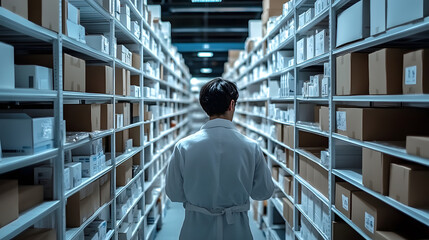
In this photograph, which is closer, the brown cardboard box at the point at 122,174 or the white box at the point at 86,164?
the white box at the point at 86,164

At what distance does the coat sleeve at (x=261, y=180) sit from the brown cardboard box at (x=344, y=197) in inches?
23.0

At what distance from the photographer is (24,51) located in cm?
198

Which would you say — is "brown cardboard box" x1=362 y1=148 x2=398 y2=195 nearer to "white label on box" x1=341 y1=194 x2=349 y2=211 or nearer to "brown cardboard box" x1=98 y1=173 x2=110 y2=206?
"white label on box" x1=341 y1=194 x2=349 y2=211

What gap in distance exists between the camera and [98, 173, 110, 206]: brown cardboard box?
2350 millimetres

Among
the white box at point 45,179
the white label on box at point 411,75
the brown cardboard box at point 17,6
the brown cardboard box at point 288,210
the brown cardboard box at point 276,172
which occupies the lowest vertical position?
the brown cardboard box at point 288,210

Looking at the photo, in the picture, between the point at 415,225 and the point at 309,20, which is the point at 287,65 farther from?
the point at 415,225

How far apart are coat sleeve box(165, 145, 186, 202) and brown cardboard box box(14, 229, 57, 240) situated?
24.4 inches

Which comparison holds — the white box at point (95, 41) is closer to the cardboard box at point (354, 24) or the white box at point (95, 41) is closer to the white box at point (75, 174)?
the white box at point (75, 174)

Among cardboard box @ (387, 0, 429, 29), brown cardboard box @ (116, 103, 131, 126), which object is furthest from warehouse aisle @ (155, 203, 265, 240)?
cardboard box @ (387, 0, 429, 29)

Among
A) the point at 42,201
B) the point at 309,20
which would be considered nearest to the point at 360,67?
the point at 309,20

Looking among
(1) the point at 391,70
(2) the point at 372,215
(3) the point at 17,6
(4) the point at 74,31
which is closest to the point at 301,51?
(1) the point at 391,70

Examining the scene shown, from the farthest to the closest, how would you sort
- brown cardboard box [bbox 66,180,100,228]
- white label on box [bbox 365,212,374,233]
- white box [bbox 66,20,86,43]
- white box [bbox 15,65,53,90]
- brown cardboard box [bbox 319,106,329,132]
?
1. brown cardboard box [bbox 319,106,329,132]
2. brown cardboard box [bbox 66,180,100,228]
3. white box [bbox 66,20,86,43]
4. white label on box [bbox 365,212,374,233]
5. white box [bbox 15,65,53,90]

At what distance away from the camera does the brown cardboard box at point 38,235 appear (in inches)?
58.5

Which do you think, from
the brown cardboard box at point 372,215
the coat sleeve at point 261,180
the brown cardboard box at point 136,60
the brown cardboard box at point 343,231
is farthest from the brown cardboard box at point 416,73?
the brown cardboard box at point 136,60
